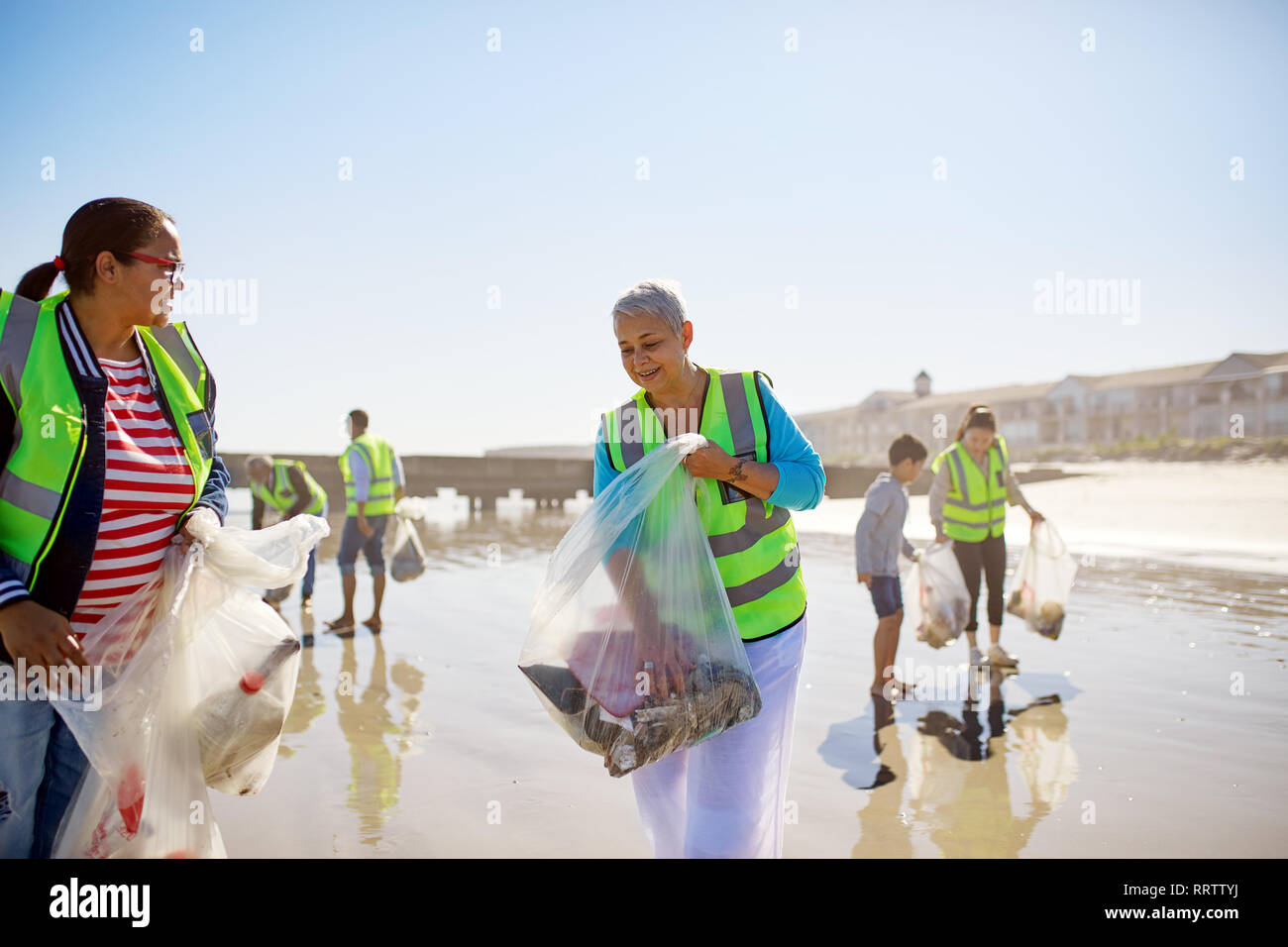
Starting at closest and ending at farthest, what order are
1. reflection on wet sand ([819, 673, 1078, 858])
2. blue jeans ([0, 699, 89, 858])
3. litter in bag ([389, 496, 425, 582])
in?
blue jeans ([0, 699, 89, 858]) < reflection on wet sand ([819, 673, 1078, 858]) < litter in bag ([389, 496, 425, 582])

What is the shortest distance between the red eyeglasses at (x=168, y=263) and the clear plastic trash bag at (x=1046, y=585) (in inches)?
222

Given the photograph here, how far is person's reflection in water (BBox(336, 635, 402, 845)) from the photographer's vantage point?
12.4 ft

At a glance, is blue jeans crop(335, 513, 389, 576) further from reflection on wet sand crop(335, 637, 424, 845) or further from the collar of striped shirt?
the collar of striped shirt

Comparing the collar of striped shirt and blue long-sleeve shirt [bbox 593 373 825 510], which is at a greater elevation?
the collar of striped shirt

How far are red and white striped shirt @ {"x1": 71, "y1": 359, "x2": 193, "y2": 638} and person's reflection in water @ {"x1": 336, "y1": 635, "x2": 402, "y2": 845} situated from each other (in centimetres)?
189

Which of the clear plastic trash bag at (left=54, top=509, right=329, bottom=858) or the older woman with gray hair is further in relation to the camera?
the older woman with gray hair

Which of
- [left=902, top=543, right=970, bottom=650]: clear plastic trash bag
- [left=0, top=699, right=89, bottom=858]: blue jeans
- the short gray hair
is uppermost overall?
the short gray hair

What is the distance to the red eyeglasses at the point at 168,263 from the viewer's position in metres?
1.98

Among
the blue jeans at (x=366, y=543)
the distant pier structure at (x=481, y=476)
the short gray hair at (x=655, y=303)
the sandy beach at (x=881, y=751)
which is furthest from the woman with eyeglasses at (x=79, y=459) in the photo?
the distant pier structure at (x=481, y=476)

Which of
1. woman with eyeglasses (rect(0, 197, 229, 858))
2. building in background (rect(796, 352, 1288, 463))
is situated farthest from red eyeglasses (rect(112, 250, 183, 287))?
building in background (rect(796, 352, 1288, 463))

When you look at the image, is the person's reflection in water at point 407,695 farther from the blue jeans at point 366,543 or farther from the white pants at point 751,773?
the white pants at point 751,773

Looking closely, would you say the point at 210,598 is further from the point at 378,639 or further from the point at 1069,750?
the point at 378,639

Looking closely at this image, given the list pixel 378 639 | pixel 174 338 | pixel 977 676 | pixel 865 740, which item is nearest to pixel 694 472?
pixel 174 338

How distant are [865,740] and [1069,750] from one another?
999 mm
